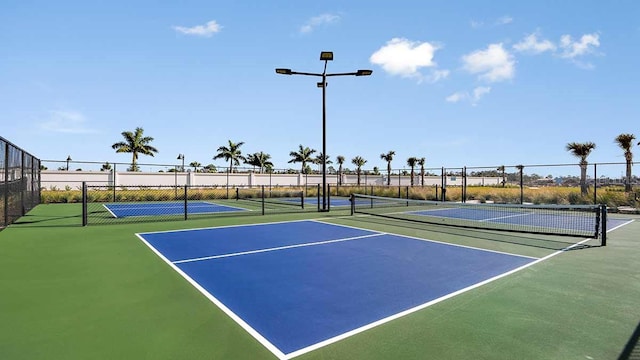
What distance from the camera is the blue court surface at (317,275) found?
13.8 ft

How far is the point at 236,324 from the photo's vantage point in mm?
4117

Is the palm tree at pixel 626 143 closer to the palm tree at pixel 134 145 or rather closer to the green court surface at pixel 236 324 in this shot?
the green court surface at pixel 236 324

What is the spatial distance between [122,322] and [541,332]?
486cm

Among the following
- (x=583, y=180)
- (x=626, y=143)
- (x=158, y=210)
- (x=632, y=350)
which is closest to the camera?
(x=632, y=350)

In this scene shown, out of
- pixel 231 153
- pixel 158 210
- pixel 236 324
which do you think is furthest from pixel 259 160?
pixel 236 324

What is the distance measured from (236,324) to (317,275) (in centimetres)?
232

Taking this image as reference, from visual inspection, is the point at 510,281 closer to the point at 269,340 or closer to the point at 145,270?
the point at 269,340

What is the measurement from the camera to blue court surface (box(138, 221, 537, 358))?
13.8 ft

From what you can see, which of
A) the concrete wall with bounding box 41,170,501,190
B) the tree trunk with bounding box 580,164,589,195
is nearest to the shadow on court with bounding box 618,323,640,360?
the tree trunk with bounding box 580,164,589,195

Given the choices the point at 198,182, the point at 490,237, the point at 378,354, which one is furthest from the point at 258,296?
the point at 198,182

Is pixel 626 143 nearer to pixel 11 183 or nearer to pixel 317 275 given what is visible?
pixel 317 275

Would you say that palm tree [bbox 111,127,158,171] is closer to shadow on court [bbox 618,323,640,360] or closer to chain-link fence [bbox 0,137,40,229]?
chain-link fence [bbox 0,137,40,229]

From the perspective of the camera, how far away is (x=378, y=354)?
3422mm

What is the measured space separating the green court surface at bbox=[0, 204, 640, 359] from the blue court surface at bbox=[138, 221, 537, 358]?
0.78ft
